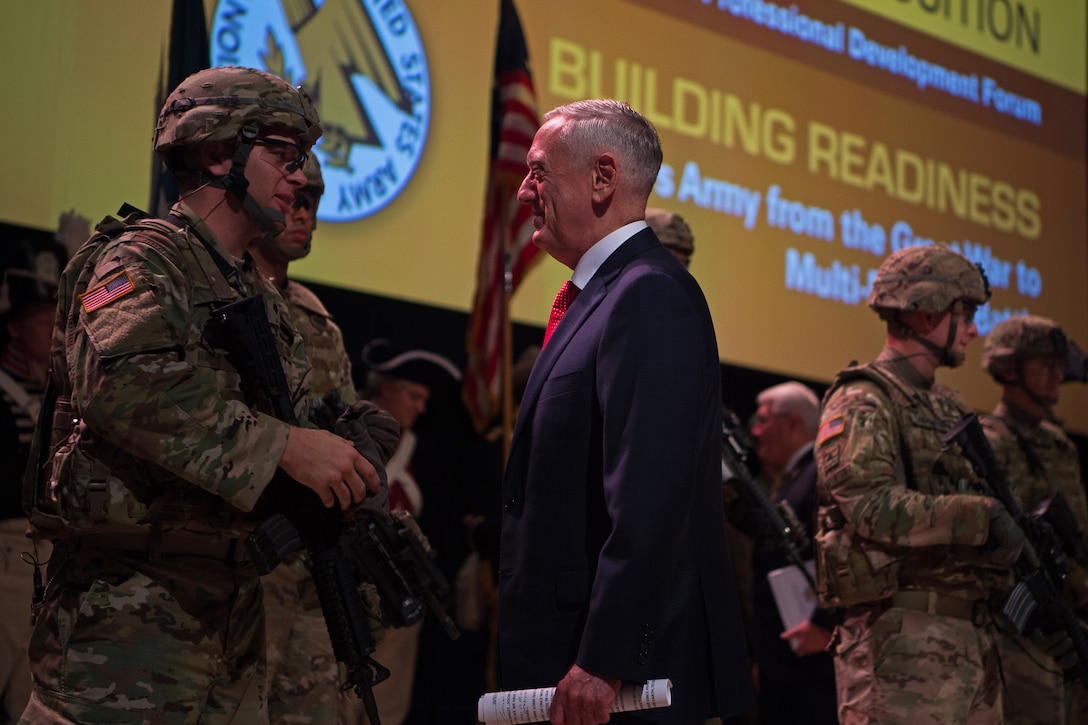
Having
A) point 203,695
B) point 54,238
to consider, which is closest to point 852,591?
point 203,695

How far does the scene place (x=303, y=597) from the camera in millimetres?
3484

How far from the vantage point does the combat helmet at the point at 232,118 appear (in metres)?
2.67

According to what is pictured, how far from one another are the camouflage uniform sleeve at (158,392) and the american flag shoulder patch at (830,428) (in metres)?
2.00

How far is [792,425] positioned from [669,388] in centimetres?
378

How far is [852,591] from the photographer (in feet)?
12.3

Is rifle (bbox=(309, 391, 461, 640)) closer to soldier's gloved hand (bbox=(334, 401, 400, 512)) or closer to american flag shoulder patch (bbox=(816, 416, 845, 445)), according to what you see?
soldier's gloved hand (bbox=(334, 401, 400, 512))

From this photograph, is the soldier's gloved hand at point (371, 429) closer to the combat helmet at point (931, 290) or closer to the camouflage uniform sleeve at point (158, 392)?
the camouflage uniform sleeve at point (158, 392)

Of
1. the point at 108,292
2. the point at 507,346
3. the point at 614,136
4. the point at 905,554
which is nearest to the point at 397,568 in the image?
the point at 108,292

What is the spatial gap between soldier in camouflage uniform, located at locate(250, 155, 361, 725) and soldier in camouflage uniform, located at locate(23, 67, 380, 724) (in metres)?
0.63

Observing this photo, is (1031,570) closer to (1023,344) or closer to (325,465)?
(1023,344)

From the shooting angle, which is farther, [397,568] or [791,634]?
[791,634]

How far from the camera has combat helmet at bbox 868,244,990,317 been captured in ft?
13.5

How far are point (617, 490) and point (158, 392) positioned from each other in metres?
0.87

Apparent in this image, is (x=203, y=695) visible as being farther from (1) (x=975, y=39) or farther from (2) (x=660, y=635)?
(1) (x=975, y=39)
